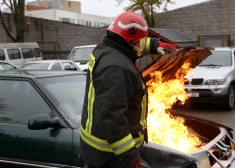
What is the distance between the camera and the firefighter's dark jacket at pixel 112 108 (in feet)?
7.94

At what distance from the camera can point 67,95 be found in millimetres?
4016

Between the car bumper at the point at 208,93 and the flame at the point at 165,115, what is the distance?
19.6 feet

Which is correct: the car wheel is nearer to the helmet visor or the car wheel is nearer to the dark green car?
the dark green car

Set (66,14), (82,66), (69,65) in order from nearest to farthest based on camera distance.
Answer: (69,65) → (82,66) → (66,14)

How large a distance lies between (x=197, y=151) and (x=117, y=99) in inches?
53.1

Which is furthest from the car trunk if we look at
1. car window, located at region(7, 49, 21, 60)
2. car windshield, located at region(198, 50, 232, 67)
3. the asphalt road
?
car window, located at region(7, 49, 21, 60)

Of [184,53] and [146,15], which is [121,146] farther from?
[146,15]

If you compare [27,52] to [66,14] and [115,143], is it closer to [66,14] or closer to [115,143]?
[115,143]

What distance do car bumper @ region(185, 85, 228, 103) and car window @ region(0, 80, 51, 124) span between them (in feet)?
23.0

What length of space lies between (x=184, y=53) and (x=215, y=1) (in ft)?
58.2

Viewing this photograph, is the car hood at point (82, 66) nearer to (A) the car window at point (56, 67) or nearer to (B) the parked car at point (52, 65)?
(B) the parked car at point (52, 65)

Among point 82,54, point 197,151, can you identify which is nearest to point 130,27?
point 197,151

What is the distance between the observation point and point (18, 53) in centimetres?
2020

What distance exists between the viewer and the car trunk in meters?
3.17
